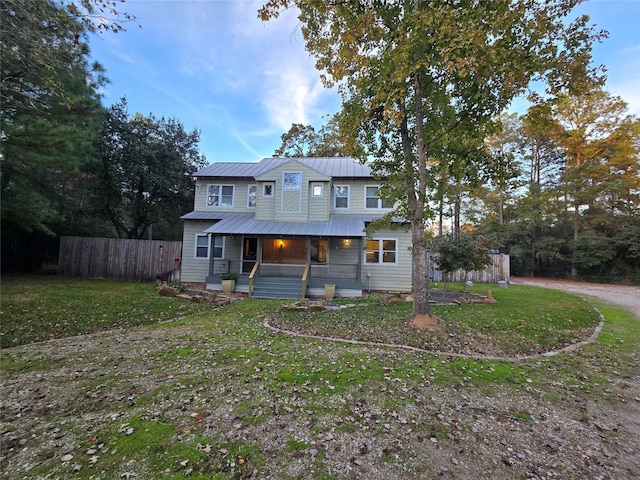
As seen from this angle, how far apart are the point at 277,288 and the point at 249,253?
3928 millimetres

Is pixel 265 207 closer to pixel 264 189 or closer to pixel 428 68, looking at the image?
pixel 264 189

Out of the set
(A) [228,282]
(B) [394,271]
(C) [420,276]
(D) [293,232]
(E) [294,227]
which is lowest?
(A) [228,282]

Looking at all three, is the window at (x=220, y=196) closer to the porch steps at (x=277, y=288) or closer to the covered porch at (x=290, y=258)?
the covered porch at (x=290, y=258)

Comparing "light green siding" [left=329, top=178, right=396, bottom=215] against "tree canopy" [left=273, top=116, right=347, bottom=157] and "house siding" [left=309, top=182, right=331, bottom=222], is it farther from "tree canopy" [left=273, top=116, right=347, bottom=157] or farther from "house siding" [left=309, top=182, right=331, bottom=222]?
"tree canopy" [left=273, top=116, right=347, bottom=157]

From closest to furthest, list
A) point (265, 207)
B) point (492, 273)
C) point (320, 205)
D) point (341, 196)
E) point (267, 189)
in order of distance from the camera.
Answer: point (320, 205), point (265, 207), point (267, 189), point (341, 196), point (492, 273)

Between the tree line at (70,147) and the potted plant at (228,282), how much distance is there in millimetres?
7409

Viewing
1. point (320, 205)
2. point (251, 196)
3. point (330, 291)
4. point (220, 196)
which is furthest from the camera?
point (220, 196)

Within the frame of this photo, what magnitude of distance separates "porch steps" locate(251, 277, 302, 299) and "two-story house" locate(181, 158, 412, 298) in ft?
0.16

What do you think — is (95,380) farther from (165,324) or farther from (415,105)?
(415,105)

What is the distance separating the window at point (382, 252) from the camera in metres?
14.6

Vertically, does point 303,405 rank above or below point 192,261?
below

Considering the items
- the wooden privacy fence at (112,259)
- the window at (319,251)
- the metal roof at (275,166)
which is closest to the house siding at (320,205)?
the metal roof at (275,166)

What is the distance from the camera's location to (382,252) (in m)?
14.7

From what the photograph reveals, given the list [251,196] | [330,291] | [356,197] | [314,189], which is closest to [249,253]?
[251,196]
